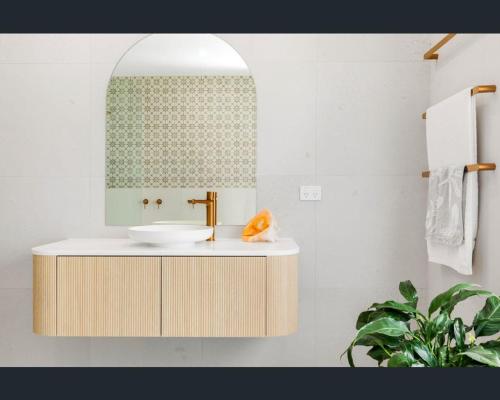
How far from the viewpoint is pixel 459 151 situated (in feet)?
7.08

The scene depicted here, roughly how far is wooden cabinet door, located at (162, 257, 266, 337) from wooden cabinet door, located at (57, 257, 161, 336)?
66 mm

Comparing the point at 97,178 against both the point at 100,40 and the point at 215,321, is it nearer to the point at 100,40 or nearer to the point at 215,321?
the point at 100,40

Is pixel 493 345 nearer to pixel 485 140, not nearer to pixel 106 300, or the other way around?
pixel 485 140

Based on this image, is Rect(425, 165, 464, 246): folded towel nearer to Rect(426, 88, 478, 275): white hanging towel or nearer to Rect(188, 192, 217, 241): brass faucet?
Rect(426, 88, 478, 275): white hanging towel

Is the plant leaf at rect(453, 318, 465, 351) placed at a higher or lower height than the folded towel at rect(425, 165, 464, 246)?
lower

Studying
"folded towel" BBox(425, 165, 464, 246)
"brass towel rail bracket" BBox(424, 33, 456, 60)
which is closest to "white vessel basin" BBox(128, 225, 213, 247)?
"folded towel" BBox(425, 165, 464, 246)

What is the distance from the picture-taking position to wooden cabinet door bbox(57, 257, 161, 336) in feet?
7.19

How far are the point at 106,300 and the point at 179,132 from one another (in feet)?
3.28

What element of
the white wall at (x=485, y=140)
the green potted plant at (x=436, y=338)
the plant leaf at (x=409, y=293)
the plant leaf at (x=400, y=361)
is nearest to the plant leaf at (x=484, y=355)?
the green potted plant at (x=436, y=338)

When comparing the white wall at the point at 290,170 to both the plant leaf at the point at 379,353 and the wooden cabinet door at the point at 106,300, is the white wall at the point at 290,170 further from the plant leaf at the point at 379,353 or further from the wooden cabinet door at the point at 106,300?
the plant leaf at the point at 379,353

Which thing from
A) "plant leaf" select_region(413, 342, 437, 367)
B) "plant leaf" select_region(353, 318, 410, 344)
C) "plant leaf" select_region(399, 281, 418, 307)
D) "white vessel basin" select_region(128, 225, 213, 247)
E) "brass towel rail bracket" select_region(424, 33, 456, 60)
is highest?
"brass towel rail bracket" select_region(424, 33, 456, 60)

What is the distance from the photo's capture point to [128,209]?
2.73 metres

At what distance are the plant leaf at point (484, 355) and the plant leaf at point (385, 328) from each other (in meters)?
0.16

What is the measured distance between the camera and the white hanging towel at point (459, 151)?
2.06m
